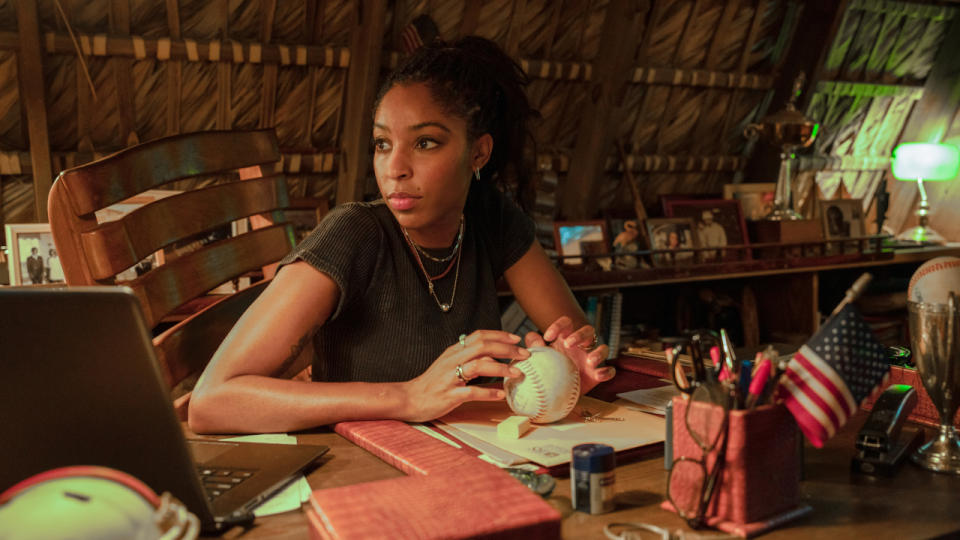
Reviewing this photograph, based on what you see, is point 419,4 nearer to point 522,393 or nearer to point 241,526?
point 522,393

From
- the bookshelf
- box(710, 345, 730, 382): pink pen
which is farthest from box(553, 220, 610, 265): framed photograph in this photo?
box(710, 345, 730, 382): pink pen

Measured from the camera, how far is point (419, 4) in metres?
2.81

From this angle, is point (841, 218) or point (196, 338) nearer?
point (196, 338)

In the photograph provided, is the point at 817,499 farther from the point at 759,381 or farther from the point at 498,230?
the point at 498,230

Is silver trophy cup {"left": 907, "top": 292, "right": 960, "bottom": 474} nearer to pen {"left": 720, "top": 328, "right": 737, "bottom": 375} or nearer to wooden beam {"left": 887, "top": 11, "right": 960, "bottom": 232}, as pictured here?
pen {"left": 720, "top": 328, "right": 737, "bottom": 375}

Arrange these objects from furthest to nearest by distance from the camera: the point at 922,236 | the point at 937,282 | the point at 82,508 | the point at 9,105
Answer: the point at 922,236 → the point at 9,105 → the point at 937,282 → the point at 82,508

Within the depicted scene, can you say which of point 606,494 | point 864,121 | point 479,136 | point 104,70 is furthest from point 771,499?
point 864,121

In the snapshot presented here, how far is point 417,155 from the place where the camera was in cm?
139

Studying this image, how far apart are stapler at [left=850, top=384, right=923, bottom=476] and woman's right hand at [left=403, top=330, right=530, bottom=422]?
44 centimetres

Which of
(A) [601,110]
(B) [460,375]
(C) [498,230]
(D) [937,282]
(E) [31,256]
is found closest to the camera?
(D) [937,282]

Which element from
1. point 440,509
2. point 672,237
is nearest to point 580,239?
point 672,237

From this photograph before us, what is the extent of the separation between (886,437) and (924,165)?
360cm

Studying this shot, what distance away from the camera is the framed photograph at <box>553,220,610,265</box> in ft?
9.91

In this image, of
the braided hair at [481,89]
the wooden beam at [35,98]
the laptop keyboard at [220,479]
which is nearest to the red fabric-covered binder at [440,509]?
the laptop keyboard at [220,479]
